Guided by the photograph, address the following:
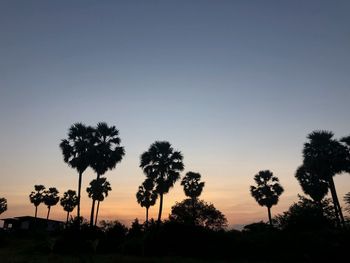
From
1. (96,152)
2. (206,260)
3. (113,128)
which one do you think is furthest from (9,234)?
(206,260)

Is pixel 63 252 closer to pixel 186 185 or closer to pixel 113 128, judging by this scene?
pixel 113 128

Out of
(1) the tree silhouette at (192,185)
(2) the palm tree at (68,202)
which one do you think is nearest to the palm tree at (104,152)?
(1) the tree silhouette at (192,185)

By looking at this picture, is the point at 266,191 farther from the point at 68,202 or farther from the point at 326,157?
the point at 68,202

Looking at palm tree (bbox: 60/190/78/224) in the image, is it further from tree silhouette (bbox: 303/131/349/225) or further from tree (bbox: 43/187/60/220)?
tree silhouette (bbox: 303/131/349/225)

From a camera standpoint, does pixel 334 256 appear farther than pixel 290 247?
No

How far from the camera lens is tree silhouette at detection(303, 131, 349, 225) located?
40.8m

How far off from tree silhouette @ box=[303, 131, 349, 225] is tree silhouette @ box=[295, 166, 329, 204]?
6.33 feet

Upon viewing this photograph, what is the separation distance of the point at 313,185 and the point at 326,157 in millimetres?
6680

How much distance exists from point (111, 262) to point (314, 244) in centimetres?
1319

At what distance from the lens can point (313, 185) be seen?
153ft

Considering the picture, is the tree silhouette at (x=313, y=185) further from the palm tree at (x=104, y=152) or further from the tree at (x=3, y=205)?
the tree at (x=3, y=205)

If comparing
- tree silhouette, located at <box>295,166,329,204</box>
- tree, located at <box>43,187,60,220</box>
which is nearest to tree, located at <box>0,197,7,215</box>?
tree, located at <box>43,187,60,220</box>

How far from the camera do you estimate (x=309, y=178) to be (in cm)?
4747

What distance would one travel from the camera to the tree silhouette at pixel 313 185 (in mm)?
46250
